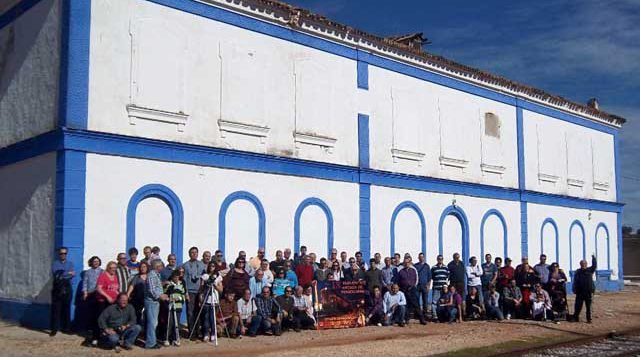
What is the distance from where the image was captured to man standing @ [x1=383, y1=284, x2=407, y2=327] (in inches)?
698

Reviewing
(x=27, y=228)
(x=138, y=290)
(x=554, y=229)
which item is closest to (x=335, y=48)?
(x=27, y=228)

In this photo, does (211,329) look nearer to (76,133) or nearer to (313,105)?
(76,133)

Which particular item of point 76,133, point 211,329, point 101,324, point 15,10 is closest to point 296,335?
point 211,329

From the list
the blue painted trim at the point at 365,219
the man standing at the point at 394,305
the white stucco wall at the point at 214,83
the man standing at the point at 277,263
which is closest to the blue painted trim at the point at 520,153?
the blue painted trim at the point at 365,219

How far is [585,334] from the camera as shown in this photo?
1659 cm

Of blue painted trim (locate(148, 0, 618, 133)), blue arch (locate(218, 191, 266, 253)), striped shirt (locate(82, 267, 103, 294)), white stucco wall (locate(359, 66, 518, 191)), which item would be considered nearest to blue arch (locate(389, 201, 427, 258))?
white stucco wall (locate(359, 66, 518, 191))

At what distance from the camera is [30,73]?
17062 millimetres

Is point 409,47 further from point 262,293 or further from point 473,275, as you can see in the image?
point 262,293

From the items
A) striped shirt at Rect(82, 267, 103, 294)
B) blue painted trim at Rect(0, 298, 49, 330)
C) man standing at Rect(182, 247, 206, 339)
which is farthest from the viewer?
blue painted trim at Rect(0, 298, 49, 330)

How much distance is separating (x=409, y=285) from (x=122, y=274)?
7.55m

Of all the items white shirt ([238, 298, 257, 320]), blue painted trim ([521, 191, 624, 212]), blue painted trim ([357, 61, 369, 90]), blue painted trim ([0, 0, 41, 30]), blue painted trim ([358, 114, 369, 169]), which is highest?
blue painted trim ([0, 0, 41, 30])

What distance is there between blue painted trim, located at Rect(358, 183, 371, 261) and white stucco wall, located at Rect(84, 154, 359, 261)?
0.20 m

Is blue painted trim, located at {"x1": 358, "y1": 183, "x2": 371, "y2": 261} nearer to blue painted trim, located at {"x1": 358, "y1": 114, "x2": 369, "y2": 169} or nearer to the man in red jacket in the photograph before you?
blue painted trim, located at {"x1": 358, "y1": 114, "x2": 369, "y2": 169}

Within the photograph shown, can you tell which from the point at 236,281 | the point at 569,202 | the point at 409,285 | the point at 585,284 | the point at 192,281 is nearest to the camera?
the point at 192,281
